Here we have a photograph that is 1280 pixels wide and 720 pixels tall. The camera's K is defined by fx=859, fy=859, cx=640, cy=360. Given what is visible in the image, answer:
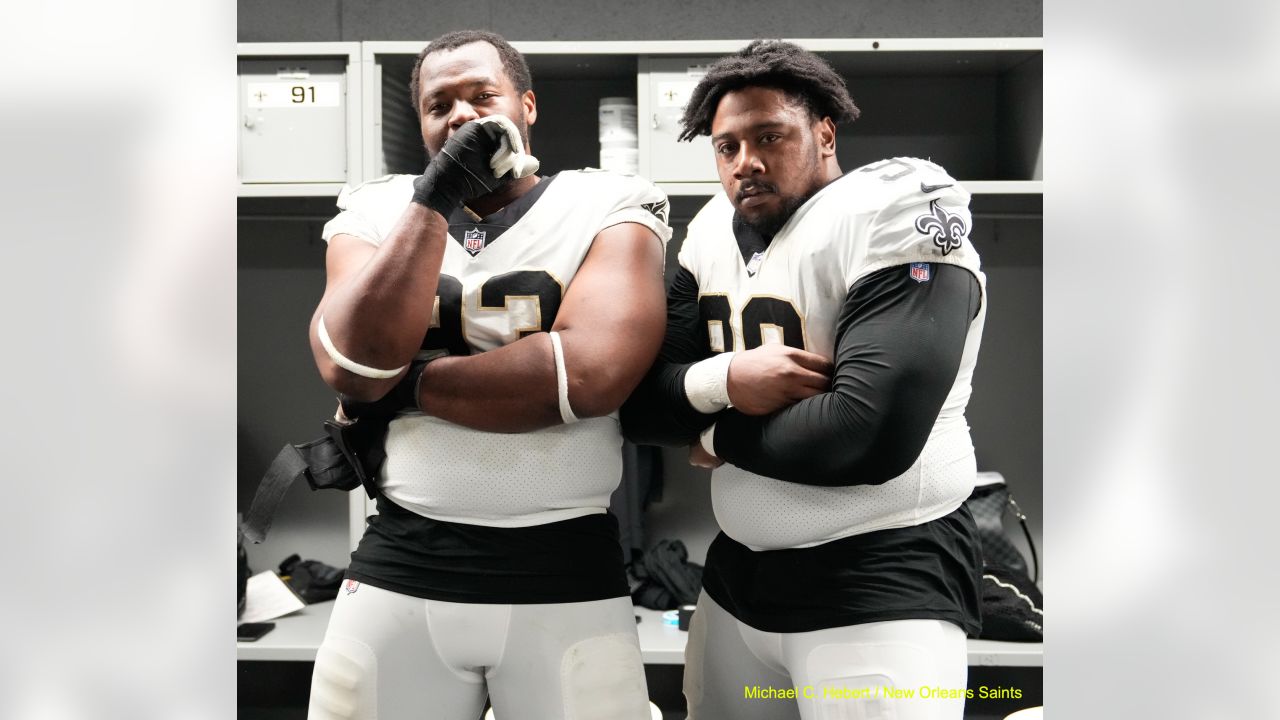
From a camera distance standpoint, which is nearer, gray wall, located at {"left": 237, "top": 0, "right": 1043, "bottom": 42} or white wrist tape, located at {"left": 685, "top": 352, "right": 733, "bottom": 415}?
white wrist tape, located at {"left": 685, "top": 352, "right": 733, "bottom": 415}

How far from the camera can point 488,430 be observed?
101 centimetres

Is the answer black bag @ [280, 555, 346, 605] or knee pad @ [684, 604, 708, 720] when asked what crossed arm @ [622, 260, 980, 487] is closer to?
knee pad @ [684, 604, 708, 720]

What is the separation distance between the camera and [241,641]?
75.2 inches

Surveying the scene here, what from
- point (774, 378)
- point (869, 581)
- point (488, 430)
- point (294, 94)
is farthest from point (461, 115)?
point (294, 94)

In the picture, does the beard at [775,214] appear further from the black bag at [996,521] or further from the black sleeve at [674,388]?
the black bag at [996,521]

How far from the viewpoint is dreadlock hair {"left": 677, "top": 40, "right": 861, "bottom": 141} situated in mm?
1097

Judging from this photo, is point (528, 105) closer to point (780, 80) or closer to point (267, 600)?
point (780, 80)

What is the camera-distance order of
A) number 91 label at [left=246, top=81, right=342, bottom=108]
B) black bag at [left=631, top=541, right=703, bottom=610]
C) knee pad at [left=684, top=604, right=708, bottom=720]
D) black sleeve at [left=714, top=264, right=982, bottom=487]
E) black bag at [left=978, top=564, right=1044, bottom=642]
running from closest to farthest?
black sleeve at [left=714, top=264, right=982, bottom=487] → knee pad at [left=684, top=604, right=708, bottom=720] → black bag at [left=978, top=564, right=1044, bottom=642] → number 91 label at [left=246, top=81, right=342, bottom=108] → black bag at [left=631, top=541, right=703, bottom=610]

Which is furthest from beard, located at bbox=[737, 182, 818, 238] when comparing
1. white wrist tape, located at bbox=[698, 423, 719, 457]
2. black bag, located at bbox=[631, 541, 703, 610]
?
black bag, located at bbox=[631, 541, 703, 610]

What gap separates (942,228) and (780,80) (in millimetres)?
294

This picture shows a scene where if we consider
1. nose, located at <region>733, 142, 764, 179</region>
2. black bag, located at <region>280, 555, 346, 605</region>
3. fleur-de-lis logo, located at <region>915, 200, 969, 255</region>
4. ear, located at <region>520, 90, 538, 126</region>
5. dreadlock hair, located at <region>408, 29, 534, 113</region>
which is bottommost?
black bag, located at <region>280, 555, 346, 605</region>

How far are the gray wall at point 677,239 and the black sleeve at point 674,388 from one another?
128cm
